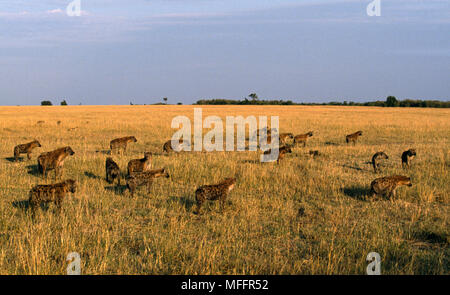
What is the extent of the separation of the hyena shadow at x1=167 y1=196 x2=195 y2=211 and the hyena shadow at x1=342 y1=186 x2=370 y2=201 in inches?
184

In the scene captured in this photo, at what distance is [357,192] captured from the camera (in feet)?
36.5

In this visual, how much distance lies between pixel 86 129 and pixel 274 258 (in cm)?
2786

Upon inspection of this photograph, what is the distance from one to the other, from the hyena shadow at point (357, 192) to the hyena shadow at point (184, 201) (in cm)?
468

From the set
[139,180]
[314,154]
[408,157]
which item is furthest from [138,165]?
[408,157]

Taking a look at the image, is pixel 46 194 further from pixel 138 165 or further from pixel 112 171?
pixel 138 165

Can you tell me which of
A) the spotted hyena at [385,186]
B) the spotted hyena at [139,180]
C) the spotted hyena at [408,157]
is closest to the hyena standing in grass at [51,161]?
the spotted hyena at [139,180]

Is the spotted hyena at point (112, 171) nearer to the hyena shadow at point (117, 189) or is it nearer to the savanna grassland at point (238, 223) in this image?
the hyena shadow at point (117, 189)

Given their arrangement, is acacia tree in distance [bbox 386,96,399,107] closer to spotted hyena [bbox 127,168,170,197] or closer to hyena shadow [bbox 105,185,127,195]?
hyena shadow [bbox 105,185,127,195]

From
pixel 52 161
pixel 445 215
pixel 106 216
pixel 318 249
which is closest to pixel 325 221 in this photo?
pixel 318 249

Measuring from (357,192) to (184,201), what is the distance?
5.25m

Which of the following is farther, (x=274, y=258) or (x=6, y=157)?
(x=6, y=157)

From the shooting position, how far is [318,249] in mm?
6820

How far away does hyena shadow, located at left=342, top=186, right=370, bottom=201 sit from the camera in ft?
34.8

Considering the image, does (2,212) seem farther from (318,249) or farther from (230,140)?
(230,140)
